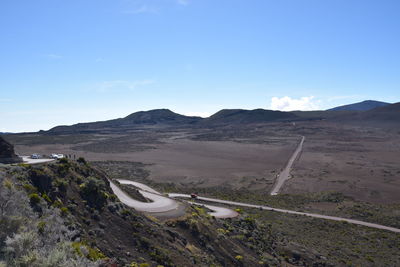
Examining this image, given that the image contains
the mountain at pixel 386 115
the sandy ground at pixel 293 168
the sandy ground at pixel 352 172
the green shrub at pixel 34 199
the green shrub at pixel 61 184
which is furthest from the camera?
the mountain at pixel 386 115

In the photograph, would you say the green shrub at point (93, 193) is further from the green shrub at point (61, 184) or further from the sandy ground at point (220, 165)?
the sandy ground at point (220, 165)

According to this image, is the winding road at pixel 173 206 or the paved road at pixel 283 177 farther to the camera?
the paved road at pixel 283 177

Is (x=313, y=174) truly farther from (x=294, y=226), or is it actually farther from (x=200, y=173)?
(x=294, y=226)

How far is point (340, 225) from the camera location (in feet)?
96.9

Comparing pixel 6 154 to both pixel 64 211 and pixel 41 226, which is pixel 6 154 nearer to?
pixel 64 211

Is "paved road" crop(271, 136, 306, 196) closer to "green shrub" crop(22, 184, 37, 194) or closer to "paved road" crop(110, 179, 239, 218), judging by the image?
"paved road" crop(110, 179, 239, 218)

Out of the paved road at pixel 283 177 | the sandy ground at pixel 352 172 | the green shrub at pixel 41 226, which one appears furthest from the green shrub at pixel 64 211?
the sandy ground at pixel 352 172

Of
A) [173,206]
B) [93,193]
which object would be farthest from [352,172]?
[93,193]

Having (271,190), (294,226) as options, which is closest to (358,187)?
(271,190)

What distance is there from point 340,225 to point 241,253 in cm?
1653

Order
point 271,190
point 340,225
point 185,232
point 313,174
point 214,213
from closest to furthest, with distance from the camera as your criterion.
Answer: point 185,232
point 214,213
point 340,225
point 271,190
point 313,174

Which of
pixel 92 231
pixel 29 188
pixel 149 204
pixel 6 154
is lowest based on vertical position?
pixel 149 204

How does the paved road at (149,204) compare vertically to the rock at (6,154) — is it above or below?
below

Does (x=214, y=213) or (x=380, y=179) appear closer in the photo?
(x=214, y=213)
